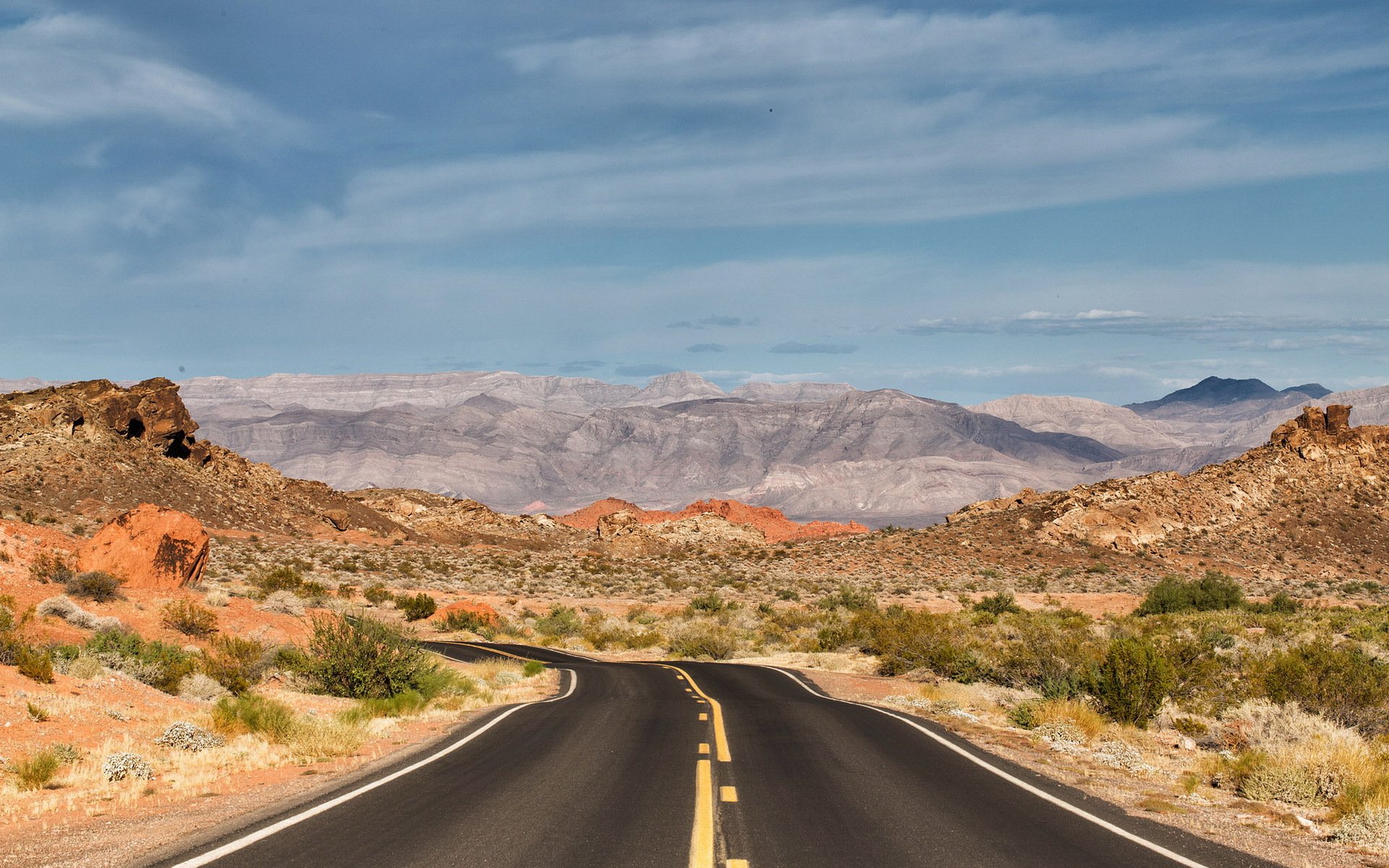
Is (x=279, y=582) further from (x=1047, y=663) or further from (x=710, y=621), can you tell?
(x=1047, y=663)

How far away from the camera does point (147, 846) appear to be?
27.2 ft

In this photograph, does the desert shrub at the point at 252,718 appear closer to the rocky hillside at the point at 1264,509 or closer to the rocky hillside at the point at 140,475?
the rocky hillside at the point at 140,475

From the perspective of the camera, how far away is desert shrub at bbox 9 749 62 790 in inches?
424

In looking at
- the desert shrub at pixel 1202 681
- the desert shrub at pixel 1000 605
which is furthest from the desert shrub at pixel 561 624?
the desert shrub at pixel 1202 681

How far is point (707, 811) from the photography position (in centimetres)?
956

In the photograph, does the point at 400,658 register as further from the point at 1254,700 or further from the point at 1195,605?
the point at 1195,605

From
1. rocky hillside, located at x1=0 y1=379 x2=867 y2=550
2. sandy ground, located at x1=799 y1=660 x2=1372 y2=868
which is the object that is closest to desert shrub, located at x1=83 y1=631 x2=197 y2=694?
sandy ground, located at x1=799 y1=660 x2=1372 y2=868

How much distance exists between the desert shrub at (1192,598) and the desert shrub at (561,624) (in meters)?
27.5

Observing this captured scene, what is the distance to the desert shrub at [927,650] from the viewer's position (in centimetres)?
2503

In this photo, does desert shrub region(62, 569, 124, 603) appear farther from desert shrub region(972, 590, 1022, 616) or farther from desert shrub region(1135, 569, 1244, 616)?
desert shrub region(1135, 569, 1244, 616)

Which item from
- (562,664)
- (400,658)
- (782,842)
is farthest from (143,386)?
(782,842)

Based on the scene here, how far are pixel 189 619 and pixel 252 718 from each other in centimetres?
1187

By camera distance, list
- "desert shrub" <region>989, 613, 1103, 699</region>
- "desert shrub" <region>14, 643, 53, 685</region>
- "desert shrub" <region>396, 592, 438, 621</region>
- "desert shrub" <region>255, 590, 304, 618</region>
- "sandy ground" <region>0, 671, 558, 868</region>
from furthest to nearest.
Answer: "desert shrub" <region>396, 592, 438, 621</region>
"desert shrub" <region>255, 590, 304, 618</region>
"desert shrub" <region>989, 613, 1103, 699</region>
"desert shrub" <region>14, 643, 53, 685</region>
"sandy ground" <region>0, 671, 558, 868</region>

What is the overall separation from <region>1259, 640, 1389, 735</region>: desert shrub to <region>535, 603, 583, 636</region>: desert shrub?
29.7 meters
